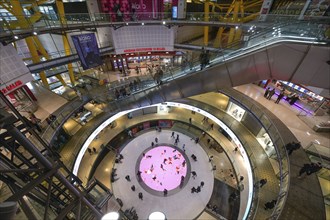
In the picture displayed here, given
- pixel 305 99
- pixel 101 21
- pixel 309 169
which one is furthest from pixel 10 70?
pixel 305 99

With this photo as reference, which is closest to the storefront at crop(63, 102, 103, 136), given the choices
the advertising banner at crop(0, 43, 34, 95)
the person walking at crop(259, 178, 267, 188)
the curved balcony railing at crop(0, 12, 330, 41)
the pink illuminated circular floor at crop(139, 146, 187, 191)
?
the advertising banner at crop(0, 43, 34, 95)

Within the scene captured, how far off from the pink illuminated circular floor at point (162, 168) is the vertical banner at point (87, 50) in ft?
36.2

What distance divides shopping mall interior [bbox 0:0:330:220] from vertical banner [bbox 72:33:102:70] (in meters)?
0.09

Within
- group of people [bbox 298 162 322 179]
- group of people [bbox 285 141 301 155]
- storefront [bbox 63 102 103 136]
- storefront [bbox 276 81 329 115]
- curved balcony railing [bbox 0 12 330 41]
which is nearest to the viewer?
group of people [bbox 298 162 322 179]

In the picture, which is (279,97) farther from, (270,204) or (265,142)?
(270,204)

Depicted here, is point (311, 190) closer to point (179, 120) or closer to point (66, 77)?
point (179, 120)

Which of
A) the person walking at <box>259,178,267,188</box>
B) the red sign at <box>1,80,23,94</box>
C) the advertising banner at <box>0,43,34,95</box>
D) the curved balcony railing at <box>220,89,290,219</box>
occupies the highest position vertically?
the advertising banner at <box>0,43,34,95</box>

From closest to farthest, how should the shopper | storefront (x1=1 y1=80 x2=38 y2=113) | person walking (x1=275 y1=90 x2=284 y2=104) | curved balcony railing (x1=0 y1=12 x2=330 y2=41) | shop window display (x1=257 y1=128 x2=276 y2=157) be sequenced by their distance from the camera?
1. the shopper
2. curved balcony railing (x1=0 y1=12 x2=330 y2=41)
3. storefront (x1=1 y1=80 x2=38 y2=113)
4. shop window display (x1=257 y1=128 x2=276 y2=157)
5. person walking (x1=275 y1=90 x2=284 y2=104)

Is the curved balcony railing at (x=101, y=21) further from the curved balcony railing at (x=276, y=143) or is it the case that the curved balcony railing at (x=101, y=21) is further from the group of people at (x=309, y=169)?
the group of people at (x=309, y=169)

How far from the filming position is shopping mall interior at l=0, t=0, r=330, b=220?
26.1ft

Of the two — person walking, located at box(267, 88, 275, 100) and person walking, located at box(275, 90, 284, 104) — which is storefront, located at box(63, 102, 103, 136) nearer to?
person walking, located at box(267, 88, 275, 100)

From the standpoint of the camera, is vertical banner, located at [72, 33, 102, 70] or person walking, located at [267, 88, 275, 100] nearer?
vertical banner, located at [72, 33, 102, 70]

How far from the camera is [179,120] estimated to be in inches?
826

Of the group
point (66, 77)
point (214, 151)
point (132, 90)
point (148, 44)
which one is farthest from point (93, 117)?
point (214, 151)
